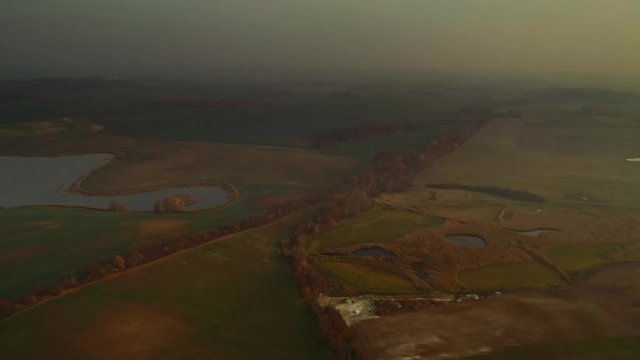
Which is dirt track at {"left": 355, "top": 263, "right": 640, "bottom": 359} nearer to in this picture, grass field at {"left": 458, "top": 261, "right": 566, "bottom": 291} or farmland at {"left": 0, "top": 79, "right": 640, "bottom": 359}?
farmland at {"left": 0, "top": 79, "right": 640, "bottom": 359}

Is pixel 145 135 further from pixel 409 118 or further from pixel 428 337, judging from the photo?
pixel 428 337

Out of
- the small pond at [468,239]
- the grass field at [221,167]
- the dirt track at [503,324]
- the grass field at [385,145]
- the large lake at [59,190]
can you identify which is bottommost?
the dirt track at [503,324]

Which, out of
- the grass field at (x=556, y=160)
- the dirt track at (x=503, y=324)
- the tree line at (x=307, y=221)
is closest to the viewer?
the dirt track at (x=503, y=324)

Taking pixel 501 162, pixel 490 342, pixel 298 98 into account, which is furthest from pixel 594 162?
pixel 298 98

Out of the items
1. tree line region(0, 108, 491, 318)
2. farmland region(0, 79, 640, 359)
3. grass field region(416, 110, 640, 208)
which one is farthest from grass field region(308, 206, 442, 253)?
grass field region(416, 110, 640, 208)

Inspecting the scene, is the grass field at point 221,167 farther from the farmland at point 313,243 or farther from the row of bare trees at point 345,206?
the row of bare trees at point 345,206

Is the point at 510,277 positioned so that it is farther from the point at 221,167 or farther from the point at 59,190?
the point at 59,190

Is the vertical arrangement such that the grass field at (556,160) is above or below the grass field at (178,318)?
above

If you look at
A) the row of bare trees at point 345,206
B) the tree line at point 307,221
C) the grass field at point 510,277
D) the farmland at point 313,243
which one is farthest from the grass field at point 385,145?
the grass field at point 510,277

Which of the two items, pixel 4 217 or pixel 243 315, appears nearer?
pixel 243 315
